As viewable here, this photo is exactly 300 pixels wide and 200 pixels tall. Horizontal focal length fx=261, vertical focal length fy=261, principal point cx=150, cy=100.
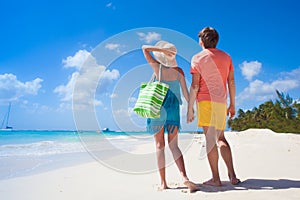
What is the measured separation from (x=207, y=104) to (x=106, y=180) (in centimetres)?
164

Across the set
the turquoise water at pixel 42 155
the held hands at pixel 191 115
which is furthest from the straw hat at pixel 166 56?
the turquoise water at pixel 42 155

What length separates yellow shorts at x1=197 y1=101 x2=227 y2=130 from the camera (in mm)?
2826

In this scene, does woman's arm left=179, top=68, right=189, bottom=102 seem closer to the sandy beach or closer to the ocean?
the ocean

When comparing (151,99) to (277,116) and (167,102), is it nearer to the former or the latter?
(167,102)

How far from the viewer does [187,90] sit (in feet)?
9.81

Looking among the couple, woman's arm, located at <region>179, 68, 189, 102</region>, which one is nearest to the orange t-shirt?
the couple

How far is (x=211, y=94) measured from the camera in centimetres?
286

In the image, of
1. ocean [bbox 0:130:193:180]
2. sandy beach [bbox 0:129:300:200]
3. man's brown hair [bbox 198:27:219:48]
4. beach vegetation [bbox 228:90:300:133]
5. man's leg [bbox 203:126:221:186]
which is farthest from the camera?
beach vegetation [bbox 228:90:300:133]

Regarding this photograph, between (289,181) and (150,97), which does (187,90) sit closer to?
(150,97)

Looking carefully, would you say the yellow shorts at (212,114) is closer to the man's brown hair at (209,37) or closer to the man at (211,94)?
the man at (211,94)

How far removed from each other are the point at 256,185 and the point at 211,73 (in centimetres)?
131

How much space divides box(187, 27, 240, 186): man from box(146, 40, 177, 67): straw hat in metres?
0.23

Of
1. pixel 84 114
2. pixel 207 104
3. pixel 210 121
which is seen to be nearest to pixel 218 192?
pixel 210 121

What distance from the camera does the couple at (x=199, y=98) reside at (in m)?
2.83
